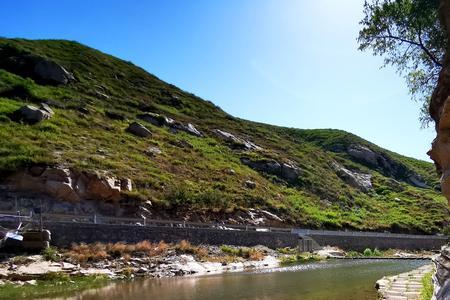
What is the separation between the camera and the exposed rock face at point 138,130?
72625mm

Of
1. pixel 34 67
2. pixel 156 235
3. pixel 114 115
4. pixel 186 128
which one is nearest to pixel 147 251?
pixel 156 235

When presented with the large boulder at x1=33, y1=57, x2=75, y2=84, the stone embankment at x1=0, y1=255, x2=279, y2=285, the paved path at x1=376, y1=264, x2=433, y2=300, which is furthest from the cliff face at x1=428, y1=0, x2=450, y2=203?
the large boulder at x1=33, y1=57, x2=75, y2=84

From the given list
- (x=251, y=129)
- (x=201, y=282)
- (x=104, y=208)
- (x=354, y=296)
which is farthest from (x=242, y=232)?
(x=251, y=129)

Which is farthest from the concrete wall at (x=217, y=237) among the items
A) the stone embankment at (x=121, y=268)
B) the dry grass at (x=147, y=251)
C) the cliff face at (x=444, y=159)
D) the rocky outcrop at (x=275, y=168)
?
the cliff face at (x=444, y=159)

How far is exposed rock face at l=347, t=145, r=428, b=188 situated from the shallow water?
10214 centimetres

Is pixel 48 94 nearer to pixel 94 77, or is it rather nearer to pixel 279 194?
pixel 94 77

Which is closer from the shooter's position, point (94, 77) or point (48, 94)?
point (48, 94)

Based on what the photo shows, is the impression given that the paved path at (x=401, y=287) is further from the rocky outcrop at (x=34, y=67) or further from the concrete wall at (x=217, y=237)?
the rocky outcrop at (x=34, y=67)

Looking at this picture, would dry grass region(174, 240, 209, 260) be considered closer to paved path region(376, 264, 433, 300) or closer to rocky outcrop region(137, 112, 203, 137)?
paved path region(376, 264, 433, 300)

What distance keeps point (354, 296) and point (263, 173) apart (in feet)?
192

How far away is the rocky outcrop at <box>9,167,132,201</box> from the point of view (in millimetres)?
42500

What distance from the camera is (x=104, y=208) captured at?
44875 mm

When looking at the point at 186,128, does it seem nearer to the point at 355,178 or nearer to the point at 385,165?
the point at 355,178

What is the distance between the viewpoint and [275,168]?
Answer: 8431 cm
